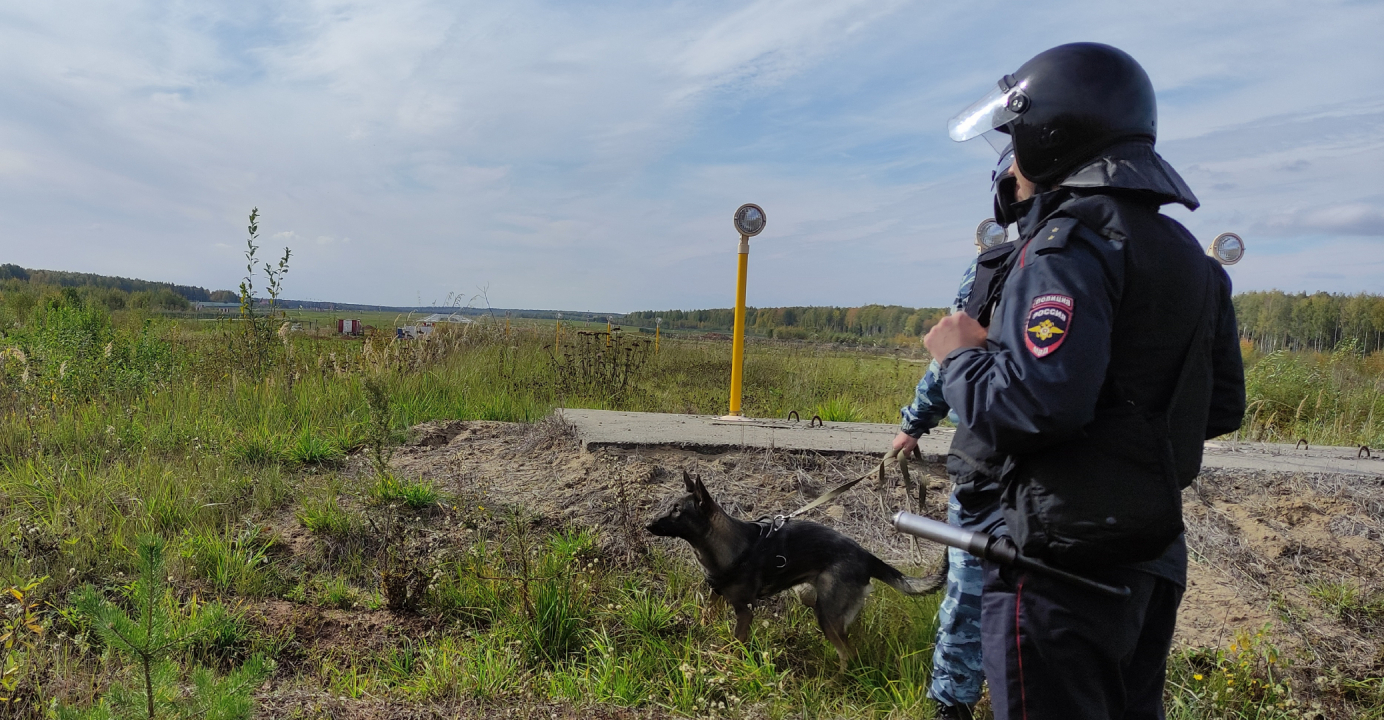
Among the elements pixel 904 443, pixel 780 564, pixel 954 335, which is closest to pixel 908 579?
pixel 780 564

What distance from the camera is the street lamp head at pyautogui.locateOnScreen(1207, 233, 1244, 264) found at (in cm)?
785

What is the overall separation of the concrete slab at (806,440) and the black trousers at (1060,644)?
382 centimetres

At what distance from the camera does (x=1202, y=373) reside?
171 centimetres

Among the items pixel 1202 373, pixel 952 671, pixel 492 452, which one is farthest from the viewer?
pixel 492 452

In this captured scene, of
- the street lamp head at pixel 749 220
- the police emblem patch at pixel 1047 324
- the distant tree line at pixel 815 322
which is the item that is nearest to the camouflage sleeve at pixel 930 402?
the police emblem patch at pixel 1047 324

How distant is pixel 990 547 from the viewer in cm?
176

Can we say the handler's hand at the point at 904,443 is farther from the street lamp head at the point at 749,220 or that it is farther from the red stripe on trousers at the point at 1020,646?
the street lamp head at the point at 749,220

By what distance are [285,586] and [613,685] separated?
213 cm

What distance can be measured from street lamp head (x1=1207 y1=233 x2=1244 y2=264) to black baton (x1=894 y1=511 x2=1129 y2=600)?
7.91 metres

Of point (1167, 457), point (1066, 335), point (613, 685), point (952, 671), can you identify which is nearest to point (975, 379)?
point (1066, 335)

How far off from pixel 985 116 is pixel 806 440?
3900 mm

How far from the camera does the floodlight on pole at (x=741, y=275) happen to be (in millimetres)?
7023

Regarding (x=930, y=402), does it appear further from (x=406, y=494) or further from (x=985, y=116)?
(x=406, y=494)

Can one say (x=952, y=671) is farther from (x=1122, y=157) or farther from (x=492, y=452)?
(x=492, y=452)
